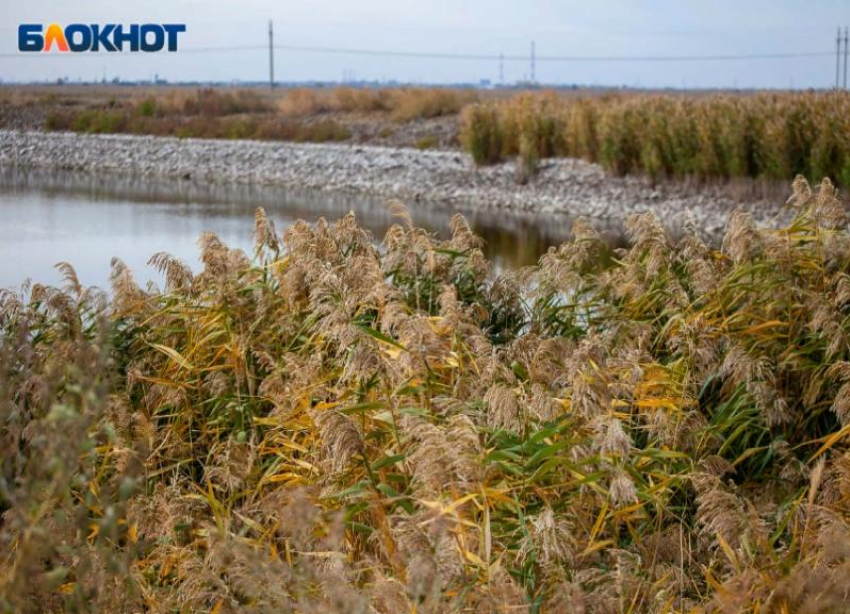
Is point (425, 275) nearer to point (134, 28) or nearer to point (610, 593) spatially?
point (610, 593)

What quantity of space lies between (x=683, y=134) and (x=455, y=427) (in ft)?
54.5

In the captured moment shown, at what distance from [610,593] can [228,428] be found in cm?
194

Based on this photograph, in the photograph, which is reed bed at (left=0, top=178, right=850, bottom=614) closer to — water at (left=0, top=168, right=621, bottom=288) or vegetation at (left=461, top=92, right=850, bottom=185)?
water at (left=0, top=168, right=621, bottom=288)

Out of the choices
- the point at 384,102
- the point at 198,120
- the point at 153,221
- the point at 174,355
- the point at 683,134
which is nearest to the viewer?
the point at 174,355

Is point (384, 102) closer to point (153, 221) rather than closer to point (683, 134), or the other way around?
point (683, 134)

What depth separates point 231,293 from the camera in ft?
16.8

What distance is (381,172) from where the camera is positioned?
81.8 feet

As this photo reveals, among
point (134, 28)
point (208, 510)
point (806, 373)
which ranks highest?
point (134, 28)

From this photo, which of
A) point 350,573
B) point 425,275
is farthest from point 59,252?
point 350,573

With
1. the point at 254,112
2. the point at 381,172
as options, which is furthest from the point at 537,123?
the point at 254,112

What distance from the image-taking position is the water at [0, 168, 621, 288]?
14.4 metres

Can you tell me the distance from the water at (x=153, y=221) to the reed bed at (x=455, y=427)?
21.5ft

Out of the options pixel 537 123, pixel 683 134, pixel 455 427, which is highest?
pixel 537 123

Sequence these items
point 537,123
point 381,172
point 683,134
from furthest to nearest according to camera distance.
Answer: point 381,172 → point 537,123 → point 683,134
